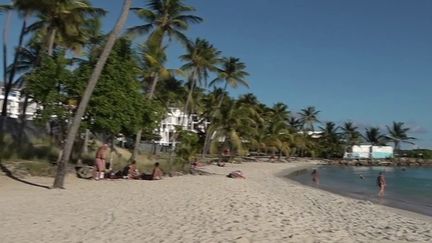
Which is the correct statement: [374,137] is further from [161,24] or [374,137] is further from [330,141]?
[161,24]

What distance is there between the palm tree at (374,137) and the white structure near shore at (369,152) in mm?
2102

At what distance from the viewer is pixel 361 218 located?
14.7m

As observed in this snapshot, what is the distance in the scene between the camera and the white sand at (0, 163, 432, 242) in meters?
9.39

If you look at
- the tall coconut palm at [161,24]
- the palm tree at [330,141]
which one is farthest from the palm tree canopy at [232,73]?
the palm tree at [330,141]

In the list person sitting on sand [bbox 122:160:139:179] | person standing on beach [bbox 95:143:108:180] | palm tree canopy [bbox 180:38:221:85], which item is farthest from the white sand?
palm tree canopy [bbox 180:38:221:85]

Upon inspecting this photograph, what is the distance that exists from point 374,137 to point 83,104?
11158 cm

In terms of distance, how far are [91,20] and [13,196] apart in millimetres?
19871

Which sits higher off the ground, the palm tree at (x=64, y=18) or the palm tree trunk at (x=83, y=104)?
the palm tree at (x=64, y=18)

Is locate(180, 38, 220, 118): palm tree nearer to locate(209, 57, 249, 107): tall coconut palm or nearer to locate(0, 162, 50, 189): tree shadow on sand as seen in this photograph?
locate(209, 57, 249, 107): tall coconut palm

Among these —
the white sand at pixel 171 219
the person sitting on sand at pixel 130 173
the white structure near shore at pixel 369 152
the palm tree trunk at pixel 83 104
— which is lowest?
the white sand at pixel 171 219

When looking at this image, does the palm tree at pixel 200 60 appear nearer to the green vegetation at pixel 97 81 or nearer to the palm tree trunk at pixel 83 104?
the green vegetation at pixel 97 81

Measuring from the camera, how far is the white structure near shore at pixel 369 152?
4424 inches

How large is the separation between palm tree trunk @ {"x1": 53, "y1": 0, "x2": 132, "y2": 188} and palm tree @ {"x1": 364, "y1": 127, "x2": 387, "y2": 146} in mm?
110007

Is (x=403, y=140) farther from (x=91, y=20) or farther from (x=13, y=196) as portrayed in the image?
(x=13, y=196)
